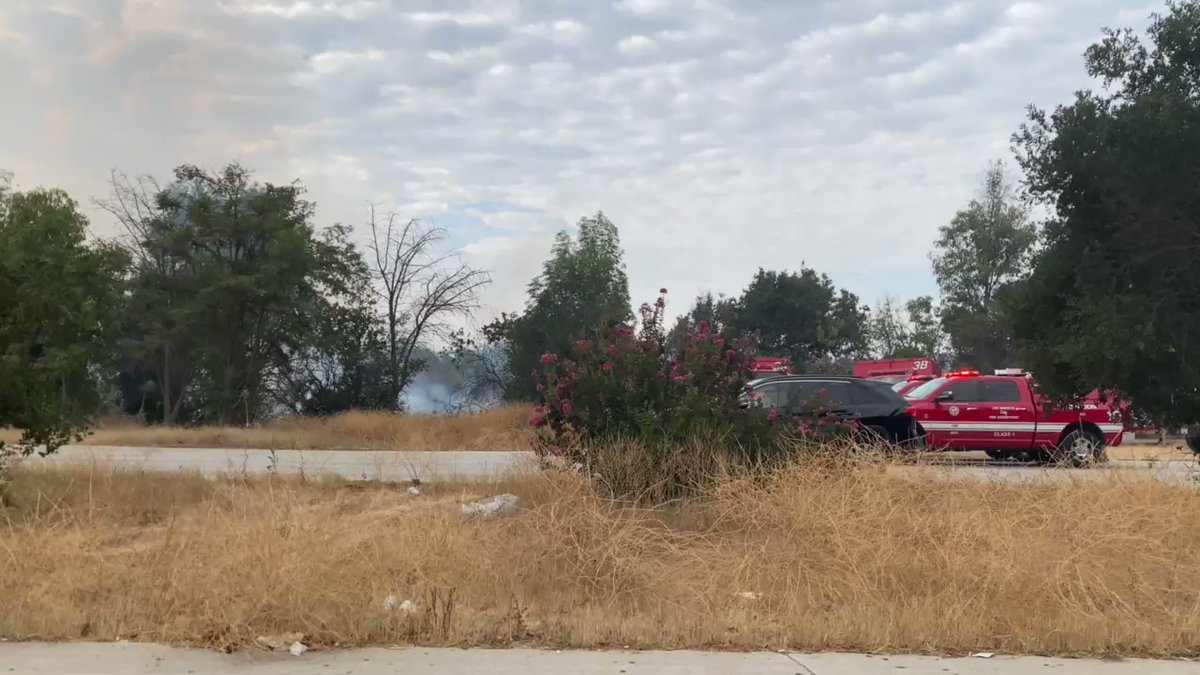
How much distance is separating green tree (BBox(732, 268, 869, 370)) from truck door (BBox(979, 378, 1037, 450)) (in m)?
37.2

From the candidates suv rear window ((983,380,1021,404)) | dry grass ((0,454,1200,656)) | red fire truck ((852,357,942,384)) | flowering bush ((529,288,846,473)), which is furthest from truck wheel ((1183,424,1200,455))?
red fire truck ((852,357,942,384))

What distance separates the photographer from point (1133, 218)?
1068 cm

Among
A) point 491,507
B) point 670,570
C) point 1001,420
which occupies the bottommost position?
point 670,570

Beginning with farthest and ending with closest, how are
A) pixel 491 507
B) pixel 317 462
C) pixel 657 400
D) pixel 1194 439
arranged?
pixel 317 462 < pixel 1194 439 < pixel 657 400 < pixel 491 507

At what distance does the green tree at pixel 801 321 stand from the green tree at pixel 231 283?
1122 inches

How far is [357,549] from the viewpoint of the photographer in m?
6.99

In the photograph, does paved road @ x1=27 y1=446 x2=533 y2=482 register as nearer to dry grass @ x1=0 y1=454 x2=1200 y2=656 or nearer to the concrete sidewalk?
dry grass @ x1=0 y1=454 x2=1200 y2=656

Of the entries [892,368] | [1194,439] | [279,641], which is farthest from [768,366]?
[279,641]

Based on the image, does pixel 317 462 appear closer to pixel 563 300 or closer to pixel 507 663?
pixel 507 663

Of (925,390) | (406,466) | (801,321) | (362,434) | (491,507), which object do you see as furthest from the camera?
(801,321)

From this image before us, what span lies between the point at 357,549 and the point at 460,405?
29.3m

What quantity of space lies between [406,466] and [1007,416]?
472 inches

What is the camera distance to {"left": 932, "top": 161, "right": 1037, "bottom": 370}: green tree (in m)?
48.5

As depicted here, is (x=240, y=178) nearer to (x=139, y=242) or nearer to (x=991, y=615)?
(x=139, y=242)
